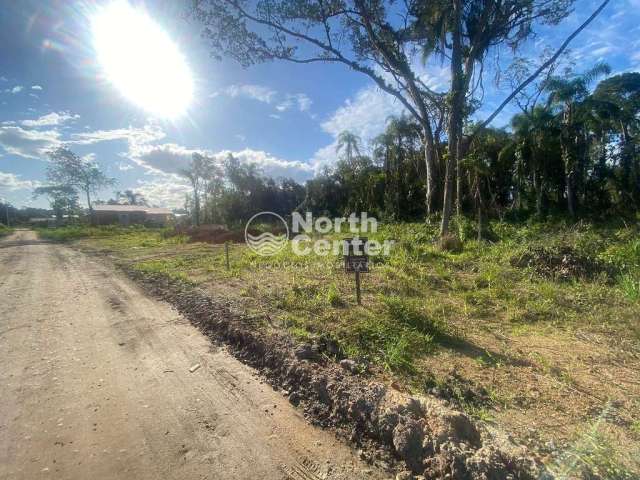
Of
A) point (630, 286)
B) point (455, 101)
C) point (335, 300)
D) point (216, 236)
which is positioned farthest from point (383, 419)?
point (216, 236)

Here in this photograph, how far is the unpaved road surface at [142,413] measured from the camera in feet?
6.32

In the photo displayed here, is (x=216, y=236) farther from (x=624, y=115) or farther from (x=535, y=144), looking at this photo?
(x=624, y=115)

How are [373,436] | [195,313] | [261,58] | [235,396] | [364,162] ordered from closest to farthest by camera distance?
[373,436] → [235,396] → [195,313] → [261,58] → [364,162]

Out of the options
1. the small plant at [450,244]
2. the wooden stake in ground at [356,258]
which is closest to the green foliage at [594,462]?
the wooden stake in ground at [356,258]

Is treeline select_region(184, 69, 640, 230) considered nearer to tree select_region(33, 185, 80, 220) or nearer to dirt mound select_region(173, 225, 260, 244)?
dirt mound select_region(173, 225, 260, 244)

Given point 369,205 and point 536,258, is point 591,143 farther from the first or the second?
point 536,258

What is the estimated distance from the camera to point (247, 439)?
215cm

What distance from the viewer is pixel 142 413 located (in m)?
2.43

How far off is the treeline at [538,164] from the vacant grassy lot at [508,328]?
6.92 metres

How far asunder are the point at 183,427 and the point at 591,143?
2275 centimetres

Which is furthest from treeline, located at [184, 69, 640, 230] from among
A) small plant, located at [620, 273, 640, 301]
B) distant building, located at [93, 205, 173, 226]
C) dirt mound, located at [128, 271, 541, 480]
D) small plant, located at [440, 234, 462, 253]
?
distant building, located at [93, 205, 173, 226]

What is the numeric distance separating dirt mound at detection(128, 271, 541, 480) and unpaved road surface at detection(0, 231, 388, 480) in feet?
0.43

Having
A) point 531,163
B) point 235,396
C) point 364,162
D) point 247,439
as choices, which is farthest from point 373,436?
point 364,162

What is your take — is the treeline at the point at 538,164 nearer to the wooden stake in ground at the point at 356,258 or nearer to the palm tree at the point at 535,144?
the palm tree at the point at 535,144
